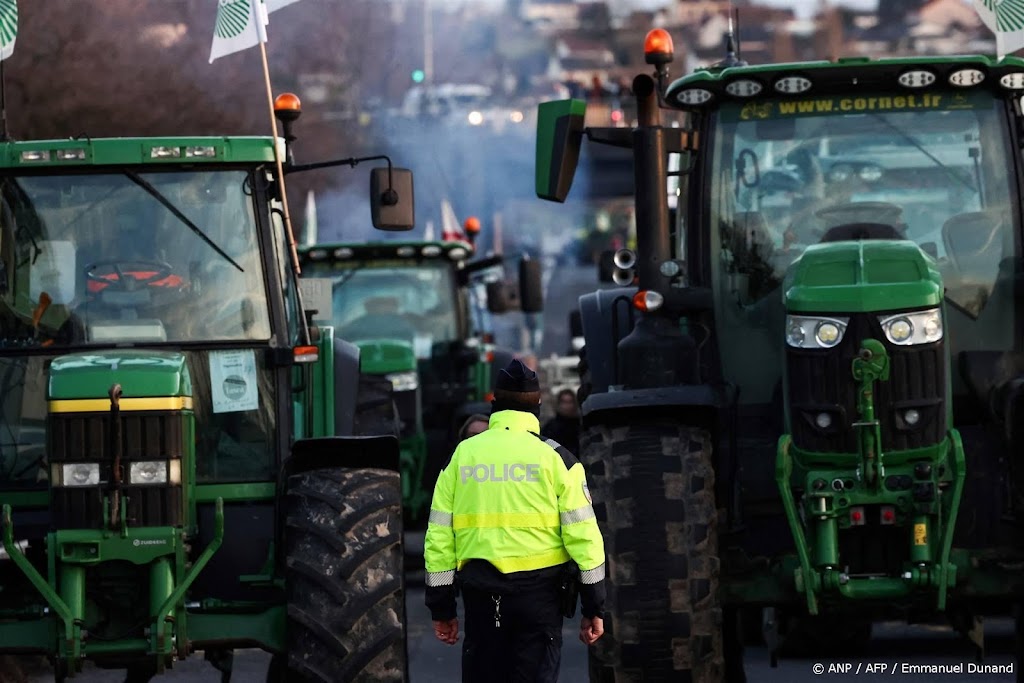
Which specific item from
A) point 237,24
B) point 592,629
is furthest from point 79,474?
point 237,24

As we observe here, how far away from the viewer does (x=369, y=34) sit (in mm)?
36125

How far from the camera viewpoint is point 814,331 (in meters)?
9.90

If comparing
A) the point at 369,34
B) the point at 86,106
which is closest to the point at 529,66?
the point at 369,34

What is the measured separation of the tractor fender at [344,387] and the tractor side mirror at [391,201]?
42.6 inches

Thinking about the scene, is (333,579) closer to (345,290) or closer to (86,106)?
(345,290)

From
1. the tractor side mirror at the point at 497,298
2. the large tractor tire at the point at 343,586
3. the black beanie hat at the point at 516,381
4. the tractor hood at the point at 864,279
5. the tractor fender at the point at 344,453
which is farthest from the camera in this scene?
the tractor side mirror at the point at 497,298

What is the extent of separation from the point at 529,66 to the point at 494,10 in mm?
14420

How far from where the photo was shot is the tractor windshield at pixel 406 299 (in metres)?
20.9

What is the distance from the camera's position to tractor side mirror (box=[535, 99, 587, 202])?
10.2 metres

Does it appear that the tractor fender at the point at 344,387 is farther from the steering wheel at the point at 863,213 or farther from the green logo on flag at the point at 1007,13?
the green logo on flag at the point at 1007,13

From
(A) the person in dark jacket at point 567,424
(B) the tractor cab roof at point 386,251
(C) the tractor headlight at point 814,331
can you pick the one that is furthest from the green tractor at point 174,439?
(B) the tractor cab roof at point 386,251

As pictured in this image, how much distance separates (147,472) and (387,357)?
32.2 feet

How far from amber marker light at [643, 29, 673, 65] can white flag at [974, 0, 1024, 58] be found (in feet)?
6.32

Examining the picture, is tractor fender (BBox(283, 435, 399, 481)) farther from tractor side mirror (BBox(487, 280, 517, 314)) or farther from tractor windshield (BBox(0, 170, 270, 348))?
tractor side mirror (BBox(487, 280, 517, 314))
